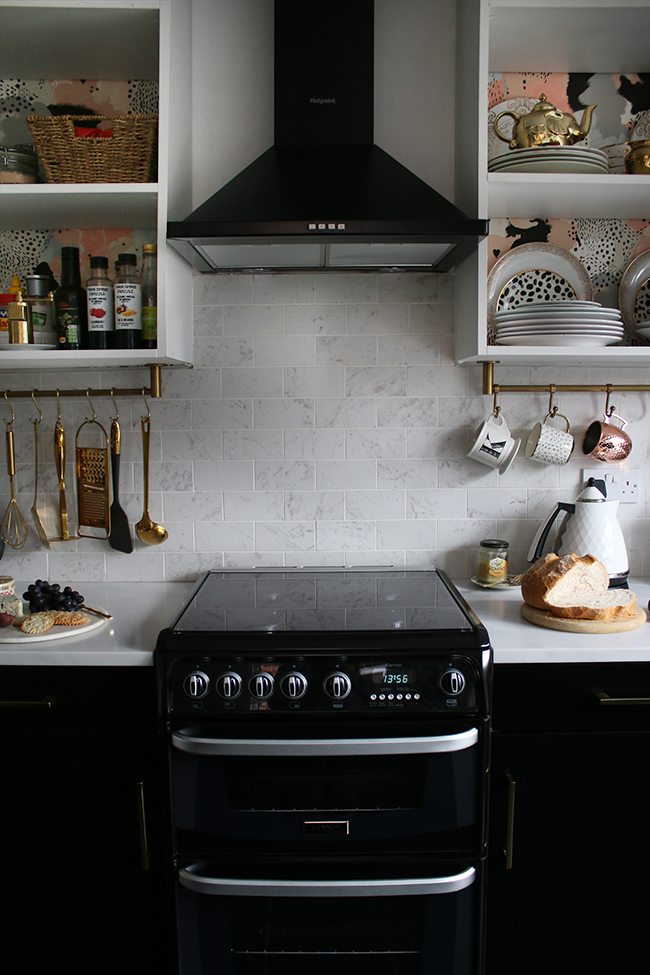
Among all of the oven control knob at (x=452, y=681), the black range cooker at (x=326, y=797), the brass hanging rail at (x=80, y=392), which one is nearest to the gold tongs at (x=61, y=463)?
the brass hanging rail at (x=80, y=392)

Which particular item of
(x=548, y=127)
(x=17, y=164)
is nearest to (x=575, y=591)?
(x=548, y=127)

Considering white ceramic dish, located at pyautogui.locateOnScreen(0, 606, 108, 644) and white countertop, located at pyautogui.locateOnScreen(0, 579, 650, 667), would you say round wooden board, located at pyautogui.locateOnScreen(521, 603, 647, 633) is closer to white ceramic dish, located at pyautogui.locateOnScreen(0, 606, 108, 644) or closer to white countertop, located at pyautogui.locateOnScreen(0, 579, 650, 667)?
white countertop, located at pyautogui.locateOnScreen(0, 579, 650, 667)

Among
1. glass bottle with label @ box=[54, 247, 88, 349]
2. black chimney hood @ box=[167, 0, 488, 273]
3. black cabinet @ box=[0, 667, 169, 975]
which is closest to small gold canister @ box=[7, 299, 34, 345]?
glass bottle with label @ box=[54, 247, 88, 349]

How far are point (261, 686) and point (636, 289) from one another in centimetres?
158

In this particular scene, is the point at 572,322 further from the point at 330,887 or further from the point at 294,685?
the point at 330,887

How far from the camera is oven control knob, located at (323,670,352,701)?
1.35 m

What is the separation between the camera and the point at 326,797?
138cm

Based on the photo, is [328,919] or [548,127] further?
[548,127]

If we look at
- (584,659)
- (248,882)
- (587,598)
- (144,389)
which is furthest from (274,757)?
→ (144,389)

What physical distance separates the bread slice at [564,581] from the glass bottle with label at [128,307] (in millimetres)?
1187

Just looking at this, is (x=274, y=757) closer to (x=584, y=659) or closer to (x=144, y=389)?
(x=584, y=659)

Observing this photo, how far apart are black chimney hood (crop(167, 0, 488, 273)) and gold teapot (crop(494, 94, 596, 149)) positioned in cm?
34

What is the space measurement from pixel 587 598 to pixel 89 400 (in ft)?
4.94

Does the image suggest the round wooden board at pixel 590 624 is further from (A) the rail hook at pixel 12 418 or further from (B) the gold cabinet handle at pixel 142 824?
(A) the rail hook at pixel 12 418
